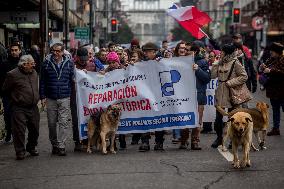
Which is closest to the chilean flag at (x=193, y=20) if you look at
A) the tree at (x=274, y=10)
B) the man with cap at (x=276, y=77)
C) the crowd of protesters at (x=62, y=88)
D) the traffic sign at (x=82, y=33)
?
the man with cap at (x=276, y=77)

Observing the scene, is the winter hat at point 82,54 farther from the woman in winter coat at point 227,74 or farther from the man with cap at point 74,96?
the woman in winter coat at point 227,74

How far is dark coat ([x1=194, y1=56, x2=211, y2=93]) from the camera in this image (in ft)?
43.0

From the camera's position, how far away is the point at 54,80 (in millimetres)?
12109

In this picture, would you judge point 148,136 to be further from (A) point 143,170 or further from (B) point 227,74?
(A) point 143,170

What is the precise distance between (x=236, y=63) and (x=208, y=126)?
3596 mm

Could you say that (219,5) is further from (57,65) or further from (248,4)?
(57,65)

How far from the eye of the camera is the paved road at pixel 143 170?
916cm

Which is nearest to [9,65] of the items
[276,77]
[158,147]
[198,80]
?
[158,147]

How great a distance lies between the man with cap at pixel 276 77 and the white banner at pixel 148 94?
2.53 metres

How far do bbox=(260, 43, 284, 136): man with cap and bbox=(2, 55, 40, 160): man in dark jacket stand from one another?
16.0ft

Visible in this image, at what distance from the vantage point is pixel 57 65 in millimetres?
12180

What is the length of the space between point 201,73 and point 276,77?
2.47 metres

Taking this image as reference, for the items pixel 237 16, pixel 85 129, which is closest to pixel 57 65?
pixel 85 129

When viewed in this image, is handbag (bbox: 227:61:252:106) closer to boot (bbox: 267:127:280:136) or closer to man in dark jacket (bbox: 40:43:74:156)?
boot (bbox: 267:127:280:136)
